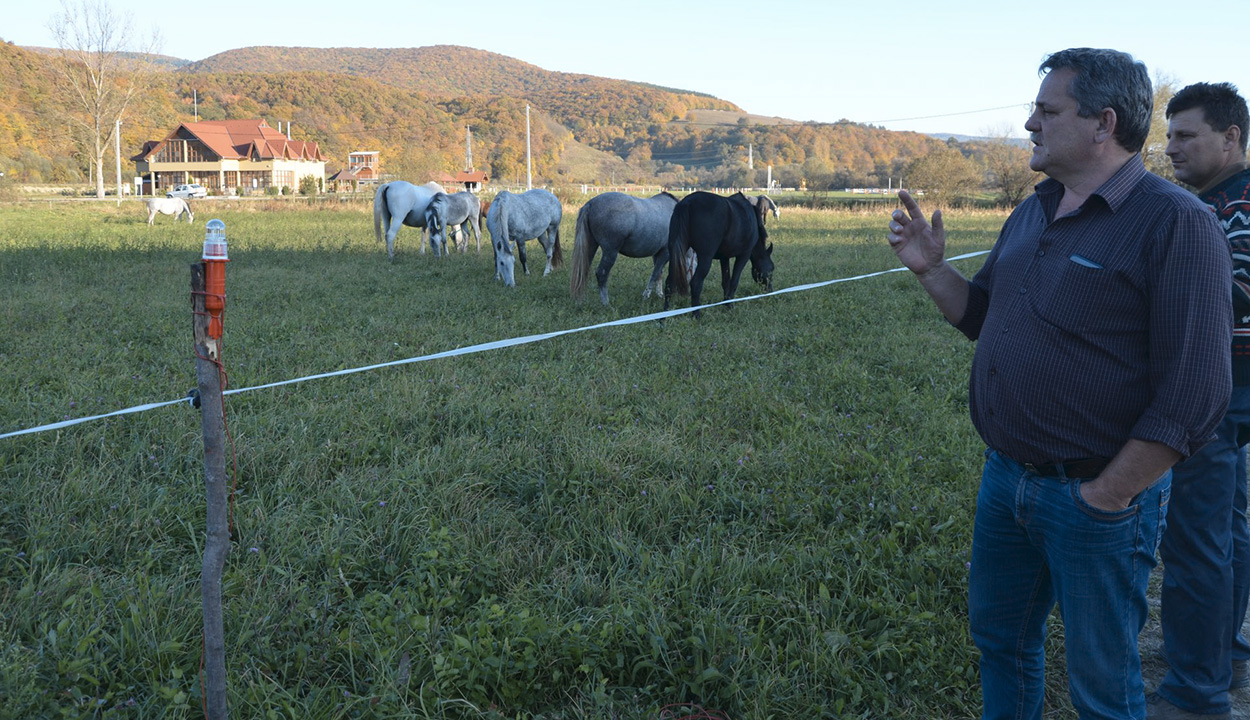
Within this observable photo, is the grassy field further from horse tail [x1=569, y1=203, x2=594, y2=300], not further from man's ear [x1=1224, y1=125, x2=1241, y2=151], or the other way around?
horse tail [x1=569, y1=203, x2=594, y2=300]

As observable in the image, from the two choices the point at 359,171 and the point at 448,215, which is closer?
the point at 448,215

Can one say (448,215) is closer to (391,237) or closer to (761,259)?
(391,237)

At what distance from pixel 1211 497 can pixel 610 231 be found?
26.9ft

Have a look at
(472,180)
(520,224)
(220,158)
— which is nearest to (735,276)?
(520,224)

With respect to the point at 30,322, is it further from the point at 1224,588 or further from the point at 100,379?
the point at 1224,588

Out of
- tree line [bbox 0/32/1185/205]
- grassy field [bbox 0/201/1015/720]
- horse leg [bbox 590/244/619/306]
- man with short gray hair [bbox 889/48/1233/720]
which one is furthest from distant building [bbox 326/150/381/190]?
man with short gray hair [bbox 889/48/1233/720]

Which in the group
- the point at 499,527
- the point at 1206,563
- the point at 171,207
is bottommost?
the point at 499,527

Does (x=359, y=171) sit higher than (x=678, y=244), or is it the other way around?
(x=359, y=171)

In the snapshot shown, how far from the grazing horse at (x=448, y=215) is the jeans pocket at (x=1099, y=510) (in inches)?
598

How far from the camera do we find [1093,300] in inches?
73.4

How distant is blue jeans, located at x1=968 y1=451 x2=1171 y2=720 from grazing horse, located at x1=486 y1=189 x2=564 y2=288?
1022 cm

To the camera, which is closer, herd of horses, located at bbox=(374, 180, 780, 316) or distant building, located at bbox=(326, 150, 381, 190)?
herd of horses, located at bbox=(374, 180, 780, 316)

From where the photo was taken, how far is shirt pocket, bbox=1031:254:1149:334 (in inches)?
72.0

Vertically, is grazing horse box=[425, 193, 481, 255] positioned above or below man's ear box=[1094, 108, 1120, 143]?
above
